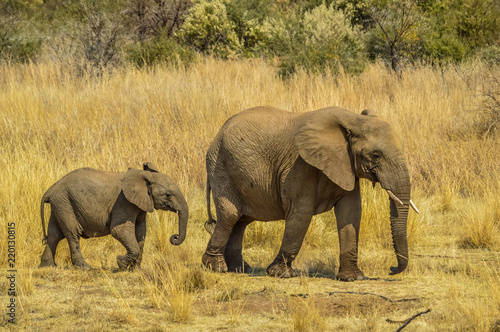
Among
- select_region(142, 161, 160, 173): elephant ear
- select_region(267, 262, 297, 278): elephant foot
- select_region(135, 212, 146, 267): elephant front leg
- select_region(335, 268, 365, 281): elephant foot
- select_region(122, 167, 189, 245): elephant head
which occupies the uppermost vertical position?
select_region(142, 161, 160, 173): elephant ear

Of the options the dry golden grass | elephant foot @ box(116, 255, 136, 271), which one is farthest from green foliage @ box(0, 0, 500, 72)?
elephant foot @ box(116, 255, 136, 271)

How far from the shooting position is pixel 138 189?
6.36 metres

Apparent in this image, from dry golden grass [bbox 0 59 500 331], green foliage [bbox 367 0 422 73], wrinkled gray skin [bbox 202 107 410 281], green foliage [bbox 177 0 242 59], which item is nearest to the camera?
dry golden grass [bbox 0 59 500 331]

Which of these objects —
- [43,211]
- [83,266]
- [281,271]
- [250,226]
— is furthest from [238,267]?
[43,211]

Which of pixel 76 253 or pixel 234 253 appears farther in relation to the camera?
pixel 234 253

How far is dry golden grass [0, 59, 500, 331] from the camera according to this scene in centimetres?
531

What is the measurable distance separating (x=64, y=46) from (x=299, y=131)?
12.6m

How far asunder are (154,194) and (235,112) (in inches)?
209

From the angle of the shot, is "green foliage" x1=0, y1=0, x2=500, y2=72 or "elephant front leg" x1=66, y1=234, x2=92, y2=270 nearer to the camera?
"elephant front leg" x1=66, y1=234, x2=92, y2=270

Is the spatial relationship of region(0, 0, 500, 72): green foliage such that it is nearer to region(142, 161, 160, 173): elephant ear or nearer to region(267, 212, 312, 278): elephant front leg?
region(142, 161, 160, 173): elephant ear

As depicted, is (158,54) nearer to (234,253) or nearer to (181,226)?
(234,253)

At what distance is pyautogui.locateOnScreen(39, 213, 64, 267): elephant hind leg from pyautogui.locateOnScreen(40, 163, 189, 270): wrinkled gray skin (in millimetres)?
85

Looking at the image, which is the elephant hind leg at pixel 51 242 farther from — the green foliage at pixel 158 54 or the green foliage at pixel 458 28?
the green foliage at pixel 458 28

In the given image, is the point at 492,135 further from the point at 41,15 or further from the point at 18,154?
the point at 41,15
